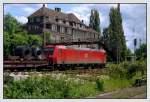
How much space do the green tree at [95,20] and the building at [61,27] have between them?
90mm

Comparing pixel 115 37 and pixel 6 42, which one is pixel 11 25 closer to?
pixel 6 42

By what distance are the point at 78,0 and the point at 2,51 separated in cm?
178

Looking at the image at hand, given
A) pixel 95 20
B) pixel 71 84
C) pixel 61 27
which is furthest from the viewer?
pixel 61 27

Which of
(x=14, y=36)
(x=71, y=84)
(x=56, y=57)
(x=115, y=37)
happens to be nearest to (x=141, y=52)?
(x=115, y=37)

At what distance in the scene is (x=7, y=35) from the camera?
10.8 m

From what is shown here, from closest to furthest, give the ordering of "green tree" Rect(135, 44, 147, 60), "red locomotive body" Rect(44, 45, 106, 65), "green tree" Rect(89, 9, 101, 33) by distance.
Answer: "green tree" Rect(135, 44, 147, 60)
"green tree" Rect(89, 9, 101, 33)
"red locomotive body" Rect(44, 45, 106, 65)

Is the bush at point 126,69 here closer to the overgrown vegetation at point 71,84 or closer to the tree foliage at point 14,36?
the overgrown vegetation at point 71,84

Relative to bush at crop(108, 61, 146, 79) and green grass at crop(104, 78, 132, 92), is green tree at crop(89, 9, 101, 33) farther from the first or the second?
green grass at crop(104, 78, 132, 92)

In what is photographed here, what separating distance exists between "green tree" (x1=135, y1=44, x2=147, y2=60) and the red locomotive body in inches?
30.3

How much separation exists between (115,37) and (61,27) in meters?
1.17

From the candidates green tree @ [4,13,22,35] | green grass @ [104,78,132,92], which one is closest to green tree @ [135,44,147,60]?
green grass @ [104,78,132,92]

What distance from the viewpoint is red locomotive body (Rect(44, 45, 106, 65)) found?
11844 millimetres

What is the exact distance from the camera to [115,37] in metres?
11.5

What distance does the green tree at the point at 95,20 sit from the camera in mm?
10952
